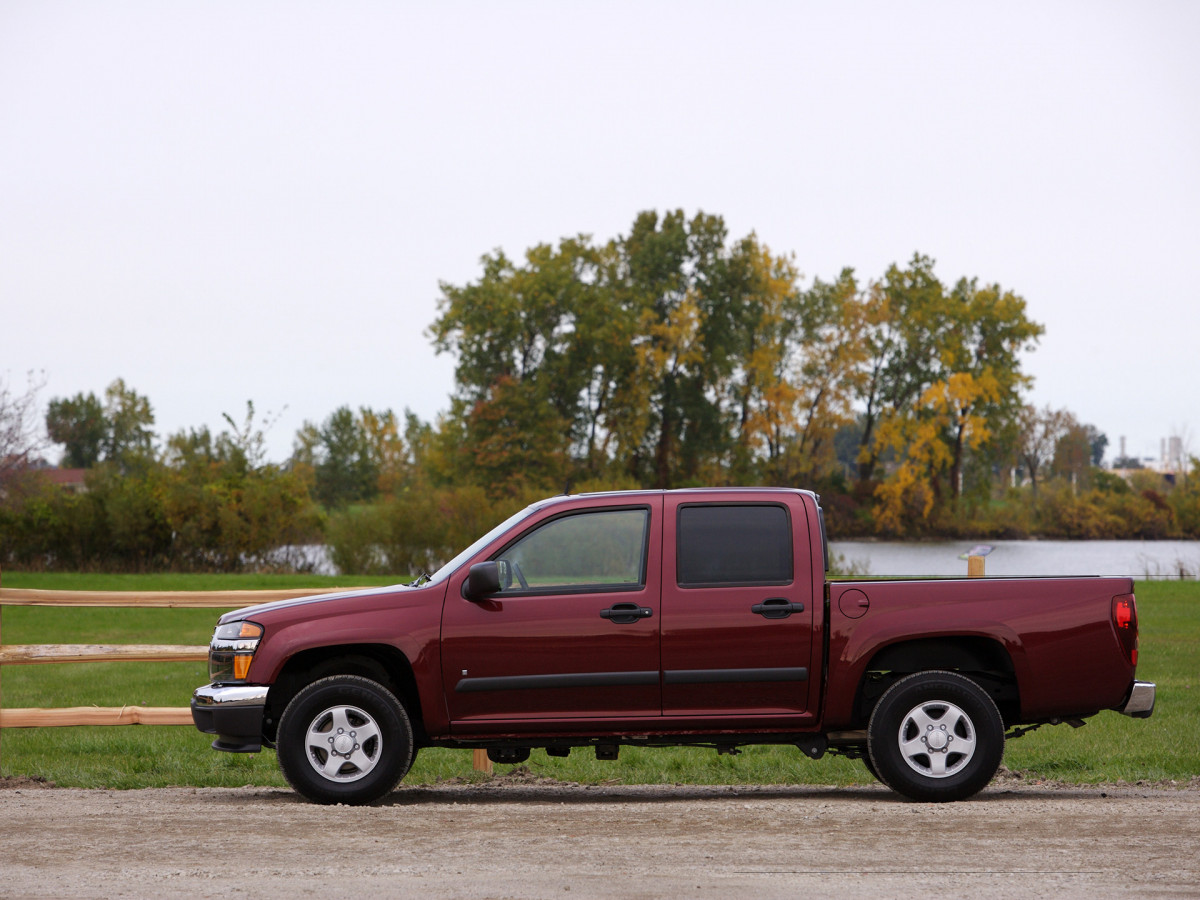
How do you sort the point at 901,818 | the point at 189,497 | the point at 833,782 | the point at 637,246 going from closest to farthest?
1. the point at 901,818
2. the point at 833,782
3. the point at 189,497
4. the point at 637,246

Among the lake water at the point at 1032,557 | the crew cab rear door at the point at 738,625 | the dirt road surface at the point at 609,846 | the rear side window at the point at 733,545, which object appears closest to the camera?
the dirt road surface at the point at 609,846

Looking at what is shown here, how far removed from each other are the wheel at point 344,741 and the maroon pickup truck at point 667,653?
0.01m

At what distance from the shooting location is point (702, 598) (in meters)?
7.49

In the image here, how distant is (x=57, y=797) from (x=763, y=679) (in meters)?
4.65

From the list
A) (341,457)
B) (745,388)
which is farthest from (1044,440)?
(341,457)

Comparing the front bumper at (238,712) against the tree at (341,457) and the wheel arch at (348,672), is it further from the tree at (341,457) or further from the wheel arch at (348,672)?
the tree at (341,457)

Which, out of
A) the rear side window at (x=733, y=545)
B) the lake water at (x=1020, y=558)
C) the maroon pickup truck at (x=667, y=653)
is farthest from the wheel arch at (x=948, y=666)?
the lake water at (x=1020, y=558)

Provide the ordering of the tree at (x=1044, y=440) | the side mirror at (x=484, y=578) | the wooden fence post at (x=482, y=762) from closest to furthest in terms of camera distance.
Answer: the side mirror at (x=484, y=578) → the wooden fence post at (x=482, y=762) → the tree at (x=1044, y=440)

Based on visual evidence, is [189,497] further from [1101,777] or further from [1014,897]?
[1014,897]

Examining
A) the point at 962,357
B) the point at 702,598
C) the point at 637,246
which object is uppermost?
the point at 637,246

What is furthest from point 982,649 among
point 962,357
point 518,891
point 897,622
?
point 962,357

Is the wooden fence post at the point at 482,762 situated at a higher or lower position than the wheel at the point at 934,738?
lower

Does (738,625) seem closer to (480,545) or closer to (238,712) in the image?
(480,545)

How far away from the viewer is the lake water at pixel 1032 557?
37.9 meters
